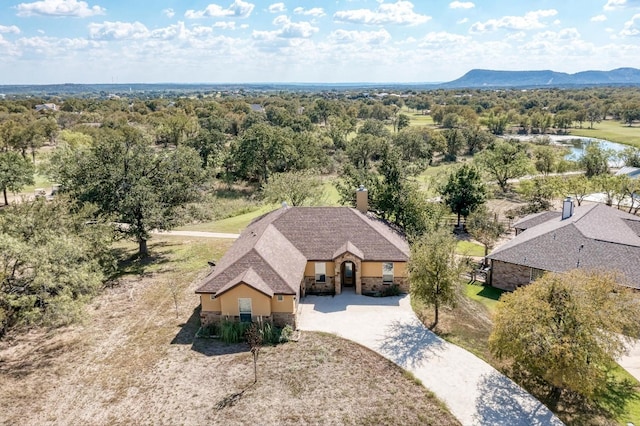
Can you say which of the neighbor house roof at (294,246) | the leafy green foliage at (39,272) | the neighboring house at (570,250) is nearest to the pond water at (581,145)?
the neighboring house at (570,250)

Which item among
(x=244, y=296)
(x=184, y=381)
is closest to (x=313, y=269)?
(x=244, y=296)

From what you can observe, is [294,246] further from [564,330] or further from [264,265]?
[564,330]

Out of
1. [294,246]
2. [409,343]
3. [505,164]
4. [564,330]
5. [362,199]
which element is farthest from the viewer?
[505,164]

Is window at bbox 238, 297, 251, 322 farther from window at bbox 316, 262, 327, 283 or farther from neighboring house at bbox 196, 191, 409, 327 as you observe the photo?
window at bbox 316, 262, 327, 283

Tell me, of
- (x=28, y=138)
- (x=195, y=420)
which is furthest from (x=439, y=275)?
(x=28, y=138)

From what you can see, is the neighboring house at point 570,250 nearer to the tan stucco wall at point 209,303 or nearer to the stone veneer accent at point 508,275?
the stone veneer accent at point 508,275

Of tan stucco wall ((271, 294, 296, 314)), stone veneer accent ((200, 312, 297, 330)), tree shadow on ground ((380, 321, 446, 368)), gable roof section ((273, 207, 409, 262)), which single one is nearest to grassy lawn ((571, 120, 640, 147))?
gable roof section ((273, 207, 409, 262))
